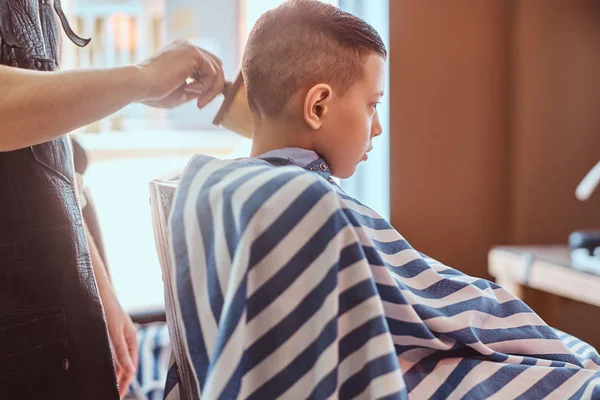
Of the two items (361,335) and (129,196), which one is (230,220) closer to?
(361,335)

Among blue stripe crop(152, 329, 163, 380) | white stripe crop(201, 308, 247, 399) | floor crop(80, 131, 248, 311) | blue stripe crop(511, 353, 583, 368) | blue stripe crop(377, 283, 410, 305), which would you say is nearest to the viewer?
white stripe crop(201, 308, 247, 399)

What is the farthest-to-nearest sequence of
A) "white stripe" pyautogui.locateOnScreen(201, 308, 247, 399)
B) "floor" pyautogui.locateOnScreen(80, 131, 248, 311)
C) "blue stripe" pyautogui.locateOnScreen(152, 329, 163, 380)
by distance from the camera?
"floor" pyautogui.locateOnScreen(80, 131, 248, 311)
"blue stripe" pyautogui.locateOnScreen(152, 329, 163, 380)
"white stripe" pyautogui.locateOnScreen(201, 308, 247, 399)

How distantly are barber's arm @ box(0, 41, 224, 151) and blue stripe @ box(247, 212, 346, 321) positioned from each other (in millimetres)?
288

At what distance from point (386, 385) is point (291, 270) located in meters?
0.16

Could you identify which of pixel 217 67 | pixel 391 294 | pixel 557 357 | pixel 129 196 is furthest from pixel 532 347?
pixel 129 196

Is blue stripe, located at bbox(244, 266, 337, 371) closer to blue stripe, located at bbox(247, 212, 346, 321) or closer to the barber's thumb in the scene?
blue stripe, located at bbox(247, 212, 346, 321)

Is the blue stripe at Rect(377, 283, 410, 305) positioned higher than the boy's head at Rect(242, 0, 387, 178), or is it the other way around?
the boy's head at Rect(242, 0, 387, 178)

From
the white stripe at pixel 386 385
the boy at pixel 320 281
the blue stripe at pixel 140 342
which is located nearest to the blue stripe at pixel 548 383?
the boy at pixel 320 281

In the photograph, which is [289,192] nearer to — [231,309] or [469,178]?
[231,309]

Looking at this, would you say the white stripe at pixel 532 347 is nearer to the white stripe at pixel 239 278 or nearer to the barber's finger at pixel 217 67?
the white stripe at pixel 239 278

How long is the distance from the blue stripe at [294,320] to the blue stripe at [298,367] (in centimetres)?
2

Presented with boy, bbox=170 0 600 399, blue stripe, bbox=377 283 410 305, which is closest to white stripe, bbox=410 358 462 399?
boy, bbox=170 0 600 399

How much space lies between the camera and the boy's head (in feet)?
2.99

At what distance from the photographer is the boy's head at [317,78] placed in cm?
91
